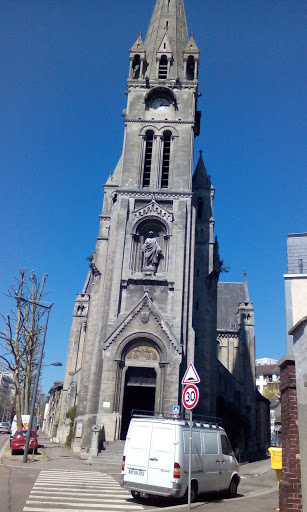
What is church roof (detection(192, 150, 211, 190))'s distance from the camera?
135 feet

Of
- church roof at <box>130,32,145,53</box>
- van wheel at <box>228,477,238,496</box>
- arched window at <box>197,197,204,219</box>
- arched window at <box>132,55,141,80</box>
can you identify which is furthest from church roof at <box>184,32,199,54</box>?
van wheel at <box>228,477,238,496</box>

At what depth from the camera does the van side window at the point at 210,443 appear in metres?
12.7

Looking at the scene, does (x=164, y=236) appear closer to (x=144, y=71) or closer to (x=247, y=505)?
(x=144, y=71)

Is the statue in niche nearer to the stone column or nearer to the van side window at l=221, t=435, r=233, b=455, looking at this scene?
the van side window at l=221, t=435, r=233, b=455

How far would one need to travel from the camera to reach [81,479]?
51.2 feet

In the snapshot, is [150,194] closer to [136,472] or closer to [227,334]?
[227,334]

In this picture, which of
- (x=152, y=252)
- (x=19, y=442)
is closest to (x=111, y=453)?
(x=19, y=442)

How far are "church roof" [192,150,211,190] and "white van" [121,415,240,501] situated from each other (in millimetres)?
30222

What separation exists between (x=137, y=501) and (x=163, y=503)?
670 mm

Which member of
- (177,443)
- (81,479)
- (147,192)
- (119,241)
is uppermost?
(147,192)

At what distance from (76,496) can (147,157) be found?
1145 inches

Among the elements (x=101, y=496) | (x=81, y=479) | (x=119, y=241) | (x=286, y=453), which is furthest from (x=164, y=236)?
(x=286, y=453)

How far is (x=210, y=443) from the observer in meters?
13.0

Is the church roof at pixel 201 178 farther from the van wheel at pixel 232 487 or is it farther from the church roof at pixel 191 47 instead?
the van wheel at pixel 232 487
